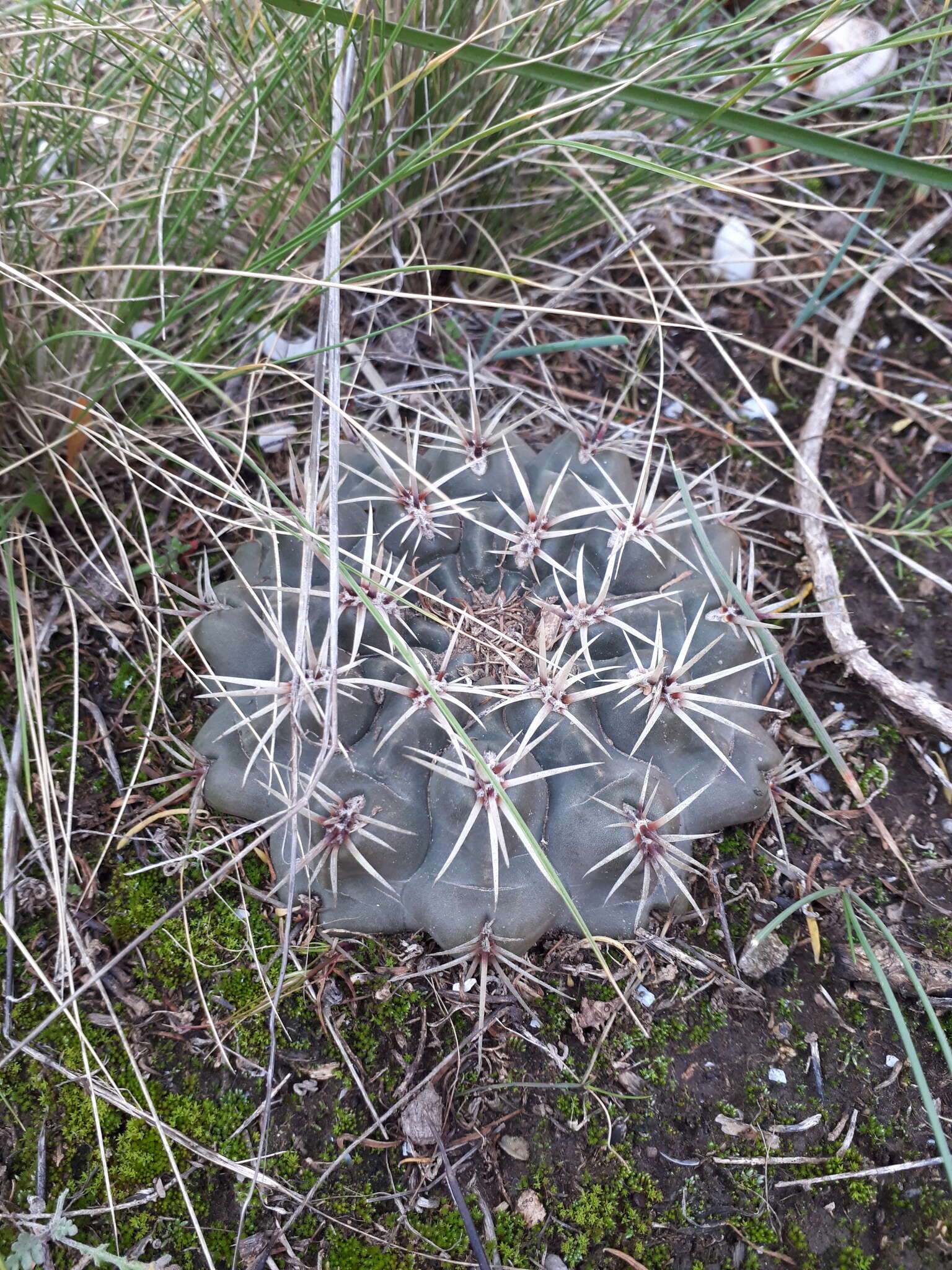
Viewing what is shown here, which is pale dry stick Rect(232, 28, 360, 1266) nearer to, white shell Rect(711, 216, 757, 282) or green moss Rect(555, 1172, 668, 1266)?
green moss Rect(555, 1172, 668, 1266)

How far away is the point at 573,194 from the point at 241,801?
177cm

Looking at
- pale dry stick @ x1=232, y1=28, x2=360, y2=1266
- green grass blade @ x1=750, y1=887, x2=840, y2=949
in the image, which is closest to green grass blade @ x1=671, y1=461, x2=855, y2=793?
green grass blade @ x1=750, y1=887, x2=840, y2=949

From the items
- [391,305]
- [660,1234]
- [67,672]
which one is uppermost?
[391,305]

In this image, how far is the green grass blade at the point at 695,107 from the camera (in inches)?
64.9

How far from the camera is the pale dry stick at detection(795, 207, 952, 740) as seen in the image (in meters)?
2.02

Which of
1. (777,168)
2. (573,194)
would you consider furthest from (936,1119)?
(777,168)

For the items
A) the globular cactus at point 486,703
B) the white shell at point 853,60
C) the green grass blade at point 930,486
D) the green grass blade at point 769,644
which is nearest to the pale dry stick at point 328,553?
the globular cactus at point 486,703

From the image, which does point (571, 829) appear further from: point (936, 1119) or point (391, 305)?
point (391, 305)

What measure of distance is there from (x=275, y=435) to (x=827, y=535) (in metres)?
1.42

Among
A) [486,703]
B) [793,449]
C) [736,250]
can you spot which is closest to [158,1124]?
[486,703]

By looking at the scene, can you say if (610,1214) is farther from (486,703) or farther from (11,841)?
(11,841)

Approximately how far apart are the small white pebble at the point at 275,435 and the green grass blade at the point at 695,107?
2.80 ft

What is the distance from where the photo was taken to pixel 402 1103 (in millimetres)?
1671

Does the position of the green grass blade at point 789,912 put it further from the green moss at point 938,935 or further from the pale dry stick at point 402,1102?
the pale dry stick at point 402,1102
